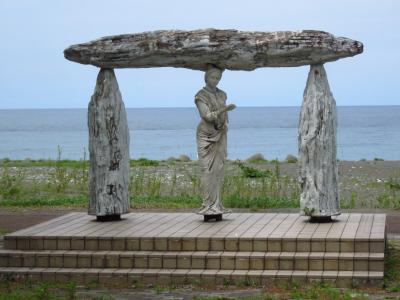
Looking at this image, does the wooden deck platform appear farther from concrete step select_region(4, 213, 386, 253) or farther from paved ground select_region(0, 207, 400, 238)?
paved ground select_region(0, 207, 400, 238)

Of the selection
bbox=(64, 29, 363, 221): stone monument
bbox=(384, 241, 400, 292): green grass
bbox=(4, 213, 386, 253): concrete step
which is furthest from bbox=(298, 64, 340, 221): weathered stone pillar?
bbox=(384, 241, 400, 292): green grass

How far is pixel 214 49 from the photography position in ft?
46.9

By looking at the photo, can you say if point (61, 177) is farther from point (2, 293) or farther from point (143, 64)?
point (2, 293)

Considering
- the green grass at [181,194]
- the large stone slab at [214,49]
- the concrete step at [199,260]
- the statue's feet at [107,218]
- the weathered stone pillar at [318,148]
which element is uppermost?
the large stone slab at [214,49]

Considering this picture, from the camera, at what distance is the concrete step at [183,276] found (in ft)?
41.8

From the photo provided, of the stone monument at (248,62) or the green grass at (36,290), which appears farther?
the stone monument at (248,62)

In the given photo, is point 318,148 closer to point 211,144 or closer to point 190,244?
point 211,144

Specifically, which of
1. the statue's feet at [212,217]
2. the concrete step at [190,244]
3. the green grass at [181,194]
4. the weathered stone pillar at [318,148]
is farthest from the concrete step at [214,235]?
the green grass at [181,194]

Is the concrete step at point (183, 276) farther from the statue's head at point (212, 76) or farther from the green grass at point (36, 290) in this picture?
the statue's head at point (212, 76)

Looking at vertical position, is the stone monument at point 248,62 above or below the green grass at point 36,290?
above

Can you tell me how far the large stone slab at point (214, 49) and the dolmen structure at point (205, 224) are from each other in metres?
0.01

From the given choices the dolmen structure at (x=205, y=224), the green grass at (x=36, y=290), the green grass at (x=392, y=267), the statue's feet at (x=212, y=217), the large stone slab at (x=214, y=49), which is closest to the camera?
the green grass at (x=36, y=290)

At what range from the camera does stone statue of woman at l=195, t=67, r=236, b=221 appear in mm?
14672

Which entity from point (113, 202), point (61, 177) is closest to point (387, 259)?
point (113, 202)
